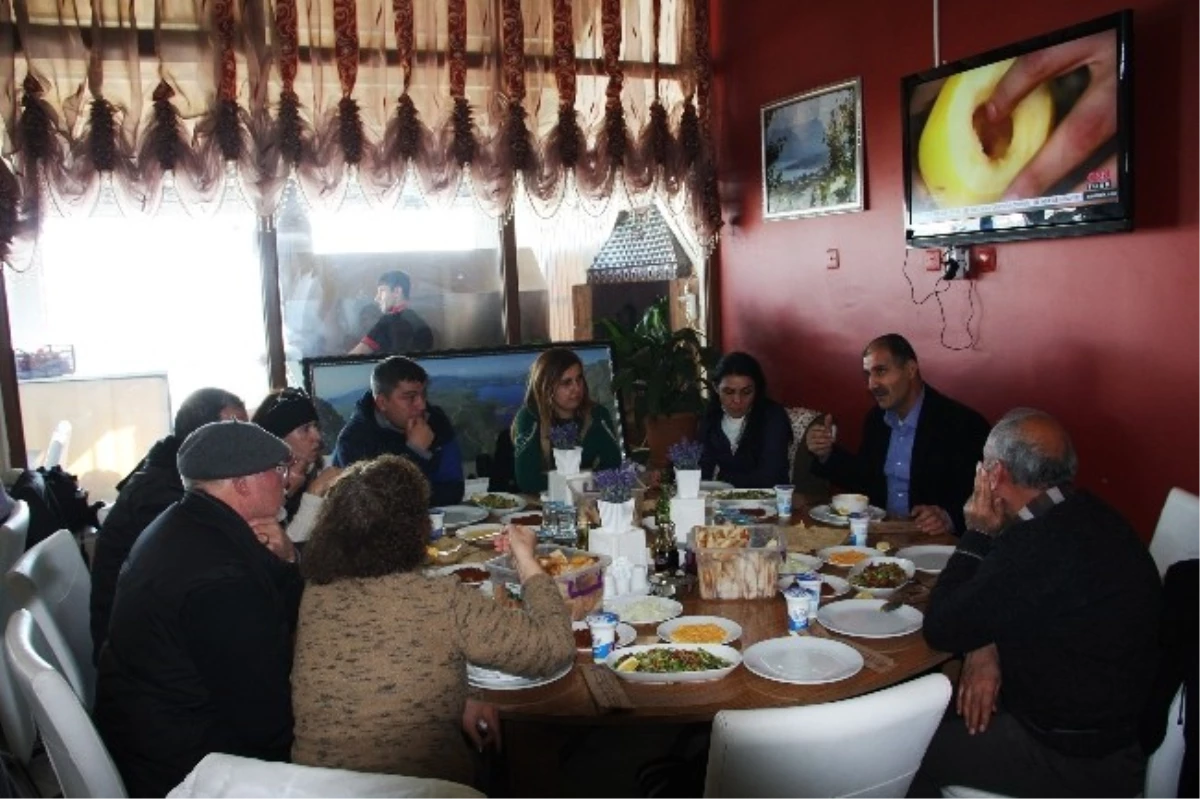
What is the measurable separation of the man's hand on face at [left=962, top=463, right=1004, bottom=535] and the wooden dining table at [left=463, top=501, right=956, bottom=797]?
0.25 meters

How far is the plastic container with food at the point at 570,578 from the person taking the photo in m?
2.28

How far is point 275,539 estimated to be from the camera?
2.51m

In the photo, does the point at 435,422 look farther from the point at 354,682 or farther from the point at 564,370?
the point at 354,682

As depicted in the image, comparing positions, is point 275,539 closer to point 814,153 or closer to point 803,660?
point 803,660

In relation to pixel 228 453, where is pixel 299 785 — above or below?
below

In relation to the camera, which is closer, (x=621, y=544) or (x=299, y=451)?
(x=621, y=544)

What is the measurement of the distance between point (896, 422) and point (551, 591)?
2.13 metres

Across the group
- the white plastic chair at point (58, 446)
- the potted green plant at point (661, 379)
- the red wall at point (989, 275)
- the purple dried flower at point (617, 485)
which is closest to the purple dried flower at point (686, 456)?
the purple dried flower at point (617, 485)

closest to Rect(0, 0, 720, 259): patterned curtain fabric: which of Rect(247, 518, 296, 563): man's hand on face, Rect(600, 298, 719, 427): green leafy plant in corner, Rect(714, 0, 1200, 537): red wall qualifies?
Rect(714, 0, 1200, 537): red wall

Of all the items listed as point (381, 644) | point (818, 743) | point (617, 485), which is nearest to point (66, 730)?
point (381, 644)

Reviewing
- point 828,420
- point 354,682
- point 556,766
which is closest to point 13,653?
point 354,682

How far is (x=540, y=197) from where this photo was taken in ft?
17.3

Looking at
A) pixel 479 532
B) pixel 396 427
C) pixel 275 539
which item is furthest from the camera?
pixel 396 427

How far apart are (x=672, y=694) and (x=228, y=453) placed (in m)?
1.08
